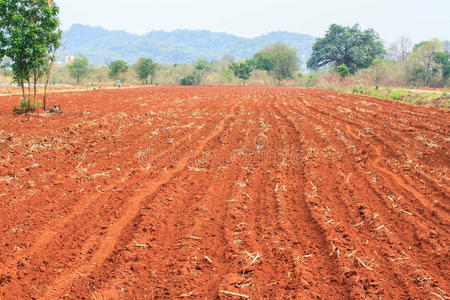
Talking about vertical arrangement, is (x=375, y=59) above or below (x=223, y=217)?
above

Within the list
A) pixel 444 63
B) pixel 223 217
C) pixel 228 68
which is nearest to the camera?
pixel 223 217

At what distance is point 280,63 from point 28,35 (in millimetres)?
59245

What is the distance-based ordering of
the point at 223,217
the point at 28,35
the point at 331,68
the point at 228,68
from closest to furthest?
the point at 223,217 → the point at 28,35 → the point at 331,68 → the point at 228,68

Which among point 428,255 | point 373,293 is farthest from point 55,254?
point 428,255

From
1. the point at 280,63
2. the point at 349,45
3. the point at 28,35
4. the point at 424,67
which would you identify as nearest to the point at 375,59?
the point at 349,45

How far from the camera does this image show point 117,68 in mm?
51469

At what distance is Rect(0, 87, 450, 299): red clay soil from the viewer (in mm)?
2730

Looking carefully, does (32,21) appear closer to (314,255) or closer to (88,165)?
(88,165)

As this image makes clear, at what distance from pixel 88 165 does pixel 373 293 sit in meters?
5.40

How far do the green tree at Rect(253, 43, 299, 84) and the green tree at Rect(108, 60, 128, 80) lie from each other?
99.1 feet

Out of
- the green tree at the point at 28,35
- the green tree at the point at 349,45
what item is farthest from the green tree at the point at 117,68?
the green tree at the point at 28,35

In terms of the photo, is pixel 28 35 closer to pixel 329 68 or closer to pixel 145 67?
pixel 145 67

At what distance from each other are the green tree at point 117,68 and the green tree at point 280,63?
99.1 ft

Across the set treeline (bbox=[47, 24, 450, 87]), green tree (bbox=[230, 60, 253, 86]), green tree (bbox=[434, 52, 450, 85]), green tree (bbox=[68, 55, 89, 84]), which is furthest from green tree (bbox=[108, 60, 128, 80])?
green tree (bbox=[434, 52, 450, 85])
